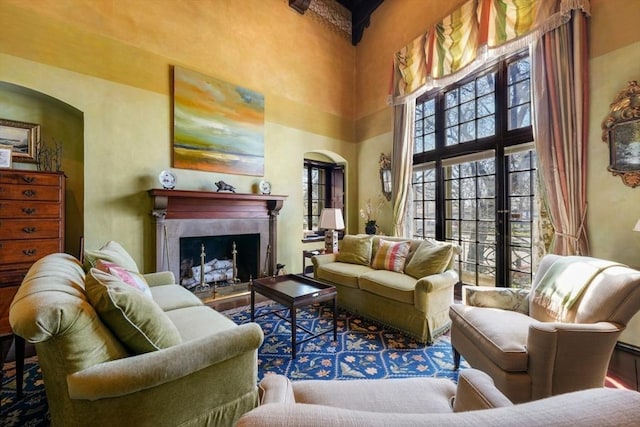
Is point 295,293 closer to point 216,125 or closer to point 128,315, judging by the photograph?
point 128,315

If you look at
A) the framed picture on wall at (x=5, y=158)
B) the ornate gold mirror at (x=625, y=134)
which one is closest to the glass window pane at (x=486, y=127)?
the ornate gold mirror at (x=625, y=134)

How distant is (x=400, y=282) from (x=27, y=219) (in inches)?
139

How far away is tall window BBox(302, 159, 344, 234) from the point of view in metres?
5.70

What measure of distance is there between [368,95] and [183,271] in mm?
4424

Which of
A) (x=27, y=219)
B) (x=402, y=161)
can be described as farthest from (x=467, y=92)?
(x=27, y=219)

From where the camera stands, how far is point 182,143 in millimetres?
3523

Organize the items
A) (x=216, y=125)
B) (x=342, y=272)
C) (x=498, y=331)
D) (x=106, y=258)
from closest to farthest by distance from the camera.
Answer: (x=498, y=331)
(x=106, y=258)
(x=342, y=272)
(x=216, y=125)

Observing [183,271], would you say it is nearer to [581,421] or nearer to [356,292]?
[356,292]

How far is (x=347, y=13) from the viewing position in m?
5.39

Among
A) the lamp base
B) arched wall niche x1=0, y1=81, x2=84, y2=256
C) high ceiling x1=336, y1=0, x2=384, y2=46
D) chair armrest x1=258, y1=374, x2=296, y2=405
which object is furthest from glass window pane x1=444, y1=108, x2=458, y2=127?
arched wall niche x1=0, y1=81, x2=84, y2=256

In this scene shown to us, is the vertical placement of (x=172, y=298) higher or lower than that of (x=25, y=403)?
higher

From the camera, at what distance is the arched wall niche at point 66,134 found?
9.22 feet

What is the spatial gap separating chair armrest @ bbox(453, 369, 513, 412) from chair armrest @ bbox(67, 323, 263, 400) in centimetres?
94

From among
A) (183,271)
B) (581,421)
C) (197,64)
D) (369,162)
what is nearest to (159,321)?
(581,421)
